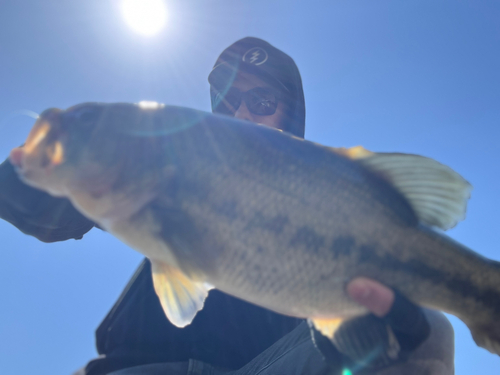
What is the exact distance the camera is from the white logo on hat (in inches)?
181

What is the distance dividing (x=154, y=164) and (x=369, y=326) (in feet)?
4.92

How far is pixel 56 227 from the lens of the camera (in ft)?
9.96

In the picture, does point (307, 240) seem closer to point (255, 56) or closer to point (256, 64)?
point (256, 64)

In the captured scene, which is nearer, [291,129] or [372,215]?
[372,215]

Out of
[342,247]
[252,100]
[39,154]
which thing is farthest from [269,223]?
[252,100]

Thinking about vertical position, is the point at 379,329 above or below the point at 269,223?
below

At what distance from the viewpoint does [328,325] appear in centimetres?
162

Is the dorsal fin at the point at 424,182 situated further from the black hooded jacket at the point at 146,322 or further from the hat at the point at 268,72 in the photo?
the hat at the point at 268,72

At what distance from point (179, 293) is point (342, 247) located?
97cm

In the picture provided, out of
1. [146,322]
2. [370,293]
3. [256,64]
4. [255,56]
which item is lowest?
[146,322]

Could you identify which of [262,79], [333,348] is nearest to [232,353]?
[333,348]

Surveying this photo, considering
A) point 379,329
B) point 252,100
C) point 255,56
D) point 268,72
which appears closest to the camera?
point 379,329

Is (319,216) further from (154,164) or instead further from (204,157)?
(154,164)

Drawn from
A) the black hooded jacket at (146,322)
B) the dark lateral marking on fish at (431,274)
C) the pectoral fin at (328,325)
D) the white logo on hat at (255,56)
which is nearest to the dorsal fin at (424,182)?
the dark lateral marking on fish at (431,274)
